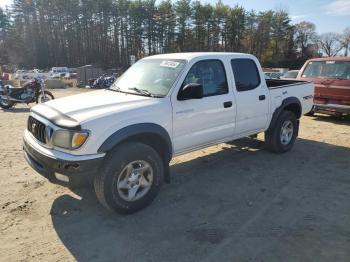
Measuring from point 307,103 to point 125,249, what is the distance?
5.28 meters

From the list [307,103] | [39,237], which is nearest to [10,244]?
[39,237]

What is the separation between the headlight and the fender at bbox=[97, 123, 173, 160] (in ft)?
0.72

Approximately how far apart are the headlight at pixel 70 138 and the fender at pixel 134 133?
0.22 meters

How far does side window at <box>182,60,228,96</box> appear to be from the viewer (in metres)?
4.98

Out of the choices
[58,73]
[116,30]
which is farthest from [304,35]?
[58,73]

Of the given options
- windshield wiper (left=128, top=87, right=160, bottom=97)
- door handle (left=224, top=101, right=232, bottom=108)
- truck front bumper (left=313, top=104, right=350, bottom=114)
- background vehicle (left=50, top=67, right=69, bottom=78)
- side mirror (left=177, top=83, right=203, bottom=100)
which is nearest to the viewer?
side mirror (left=177, top=83, right=203, bottom=100)

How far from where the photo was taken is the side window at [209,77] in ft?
16.4

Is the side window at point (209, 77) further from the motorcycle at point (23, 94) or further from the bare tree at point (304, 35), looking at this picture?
the bare tree at point (304, 35)

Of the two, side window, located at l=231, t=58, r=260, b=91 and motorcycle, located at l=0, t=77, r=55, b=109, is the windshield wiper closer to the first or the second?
side window, located at l=231, t=58, r=260, b=91

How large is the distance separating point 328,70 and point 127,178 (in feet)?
27.0

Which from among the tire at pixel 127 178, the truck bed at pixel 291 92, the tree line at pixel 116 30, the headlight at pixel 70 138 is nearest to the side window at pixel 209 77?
the tire at pixel 127 178

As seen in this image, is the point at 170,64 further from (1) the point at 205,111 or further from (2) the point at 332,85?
(2) the point at 332,85

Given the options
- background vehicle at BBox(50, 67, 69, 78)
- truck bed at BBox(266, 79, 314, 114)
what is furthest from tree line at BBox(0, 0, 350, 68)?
truck bed at BBox(266, 79, 314, 114)

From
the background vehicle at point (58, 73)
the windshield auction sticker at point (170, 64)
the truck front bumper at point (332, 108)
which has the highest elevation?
the background vehicle at point (58, 73)
